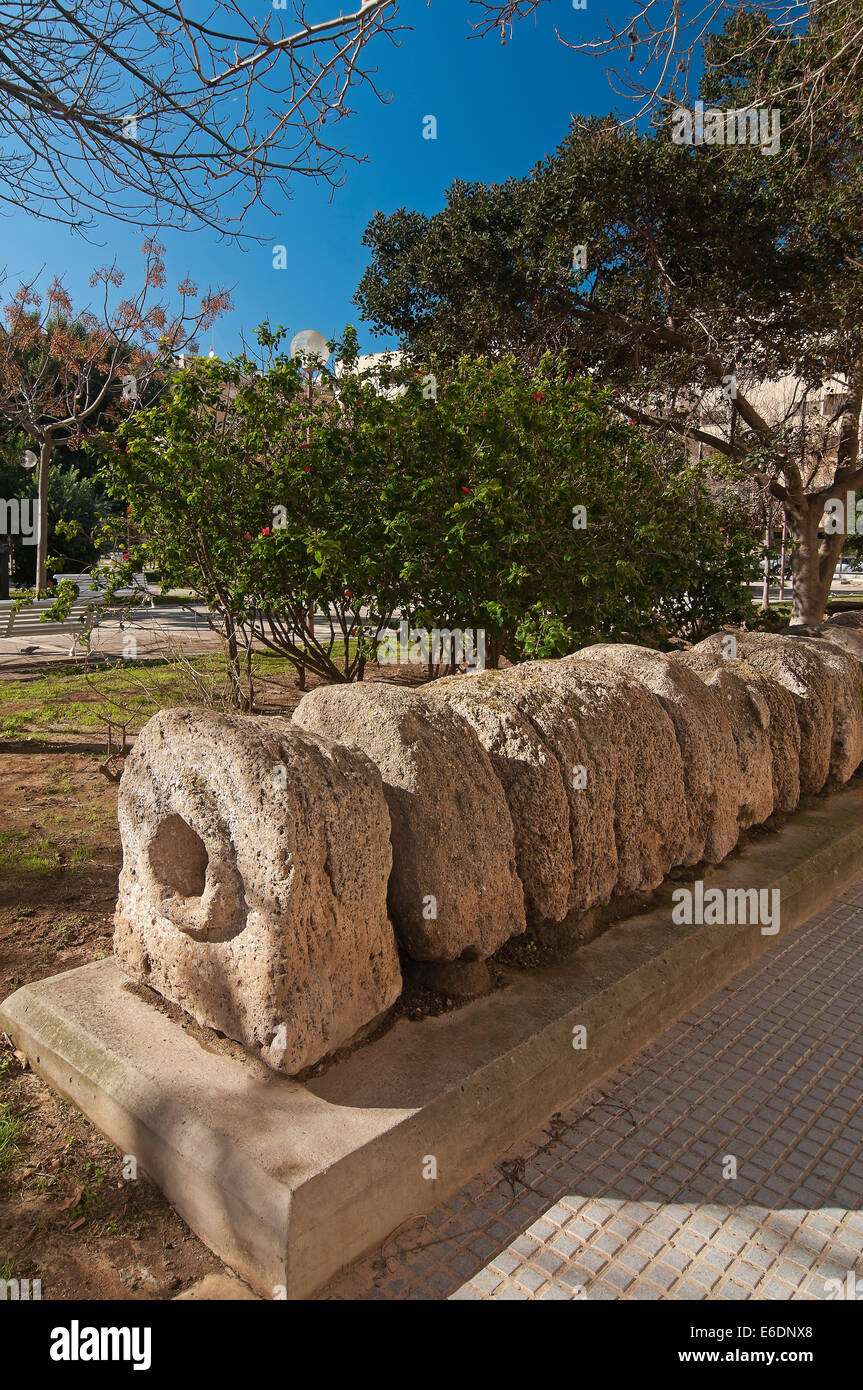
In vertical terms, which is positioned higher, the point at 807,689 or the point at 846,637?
the point at 846,637

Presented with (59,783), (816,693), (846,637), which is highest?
(846,637)

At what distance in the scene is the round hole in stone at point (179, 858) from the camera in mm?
Answer: 2506

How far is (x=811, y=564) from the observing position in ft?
35.4

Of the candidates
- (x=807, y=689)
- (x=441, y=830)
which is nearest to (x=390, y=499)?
(x=807, y=689)

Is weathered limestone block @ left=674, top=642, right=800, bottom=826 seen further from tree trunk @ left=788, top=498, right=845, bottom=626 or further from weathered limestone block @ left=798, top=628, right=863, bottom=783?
tree trunk @ left=788, top=498, right=845, bottom=626

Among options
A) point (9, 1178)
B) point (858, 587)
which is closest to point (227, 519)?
point (9, 1178)

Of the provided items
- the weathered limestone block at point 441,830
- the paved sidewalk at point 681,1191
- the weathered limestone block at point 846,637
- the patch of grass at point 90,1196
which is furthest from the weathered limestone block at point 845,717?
the patch of grass at point 90,1196

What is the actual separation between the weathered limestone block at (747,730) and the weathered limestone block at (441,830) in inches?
62.4

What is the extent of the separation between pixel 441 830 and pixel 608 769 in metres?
0.78

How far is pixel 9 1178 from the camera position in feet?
7.31

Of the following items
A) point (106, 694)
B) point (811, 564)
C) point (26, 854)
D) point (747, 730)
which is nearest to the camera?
point (747, 730)

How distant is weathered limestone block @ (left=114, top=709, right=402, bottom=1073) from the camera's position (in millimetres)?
2174

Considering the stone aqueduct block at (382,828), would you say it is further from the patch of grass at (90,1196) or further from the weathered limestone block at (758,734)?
the patch of grass at (90,1196)

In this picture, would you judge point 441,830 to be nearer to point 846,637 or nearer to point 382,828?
point 382,828
